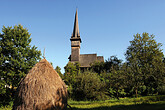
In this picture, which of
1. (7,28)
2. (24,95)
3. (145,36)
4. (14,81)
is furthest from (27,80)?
(145,36)

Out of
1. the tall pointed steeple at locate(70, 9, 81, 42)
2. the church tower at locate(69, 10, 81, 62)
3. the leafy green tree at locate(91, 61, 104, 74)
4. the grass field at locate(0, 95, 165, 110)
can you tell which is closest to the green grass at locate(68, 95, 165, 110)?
the grass field at locate(0, 95, 165, 110)

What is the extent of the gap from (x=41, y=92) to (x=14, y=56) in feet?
47.6

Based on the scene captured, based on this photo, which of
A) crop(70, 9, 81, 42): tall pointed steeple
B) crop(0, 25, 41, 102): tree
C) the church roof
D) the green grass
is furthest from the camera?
the church roof

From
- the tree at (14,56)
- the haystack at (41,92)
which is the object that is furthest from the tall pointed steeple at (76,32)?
the haystack at (41,92)

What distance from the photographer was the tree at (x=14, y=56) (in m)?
18.5

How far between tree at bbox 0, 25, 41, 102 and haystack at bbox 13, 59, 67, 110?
11876mm

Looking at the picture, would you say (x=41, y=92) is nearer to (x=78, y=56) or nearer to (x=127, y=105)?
(x=127, y=105)

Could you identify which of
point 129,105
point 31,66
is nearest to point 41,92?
point 129,105

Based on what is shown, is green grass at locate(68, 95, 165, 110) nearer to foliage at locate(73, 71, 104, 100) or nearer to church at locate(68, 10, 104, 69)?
foliage at locate(73, 71, 104, 100)

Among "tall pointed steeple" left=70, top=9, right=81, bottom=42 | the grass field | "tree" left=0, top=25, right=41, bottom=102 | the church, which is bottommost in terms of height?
the grass field

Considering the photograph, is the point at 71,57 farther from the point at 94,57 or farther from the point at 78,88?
the point at 78,88

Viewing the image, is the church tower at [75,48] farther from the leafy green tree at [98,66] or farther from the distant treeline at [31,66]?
the distant treeline at [31,66]

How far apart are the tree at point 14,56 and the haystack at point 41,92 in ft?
39.0

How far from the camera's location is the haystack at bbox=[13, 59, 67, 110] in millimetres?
7191
